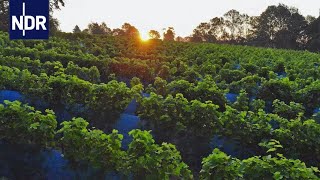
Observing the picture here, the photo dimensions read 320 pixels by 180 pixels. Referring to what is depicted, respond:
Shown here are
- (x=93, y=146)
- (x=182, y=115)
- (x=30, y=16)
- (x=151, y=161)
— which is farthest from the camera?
(x=30, y=16)

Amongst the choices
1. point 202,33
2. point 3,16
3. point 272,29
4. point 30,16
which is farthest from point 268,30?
point 30,16

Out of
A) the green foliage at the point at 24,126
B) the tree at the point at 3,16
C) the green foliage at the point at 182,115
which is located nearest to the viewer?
the green foliage at the point at 24,126

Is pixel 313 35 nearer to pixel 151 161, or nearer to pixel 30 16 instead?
pixel 30 16

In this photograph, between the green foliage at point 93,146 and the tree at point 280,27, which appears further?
the tree at point 280,27

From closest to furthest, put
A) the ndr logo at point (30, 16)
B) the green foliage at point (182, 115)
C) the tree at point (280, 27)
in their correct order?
the green foliage at point (182, 115) → the ndr logo at point (30, 16) → the tree at point (280, 27)

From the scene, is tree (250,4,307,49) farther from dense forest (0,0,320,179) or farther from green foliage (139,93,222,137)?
green foliage (139,93,222,137)

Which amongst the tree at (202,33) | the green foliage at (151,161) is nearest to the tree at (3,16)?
the green foliage at (151,161)

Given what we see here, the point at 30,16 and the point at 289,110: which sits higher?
the point at 30,16

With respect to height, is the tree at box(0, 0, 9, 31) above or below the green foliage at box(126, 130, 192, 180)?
above

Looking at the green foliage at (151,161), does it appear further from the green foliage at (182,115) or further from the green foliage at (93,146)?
the green foliage at (182,115)

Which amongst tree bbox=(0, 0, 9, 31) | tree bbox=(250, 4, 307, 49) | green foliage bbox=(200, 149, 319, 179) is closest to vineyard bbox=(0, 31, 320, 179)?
green foliage bbox=(200, 149, 319, 179)
